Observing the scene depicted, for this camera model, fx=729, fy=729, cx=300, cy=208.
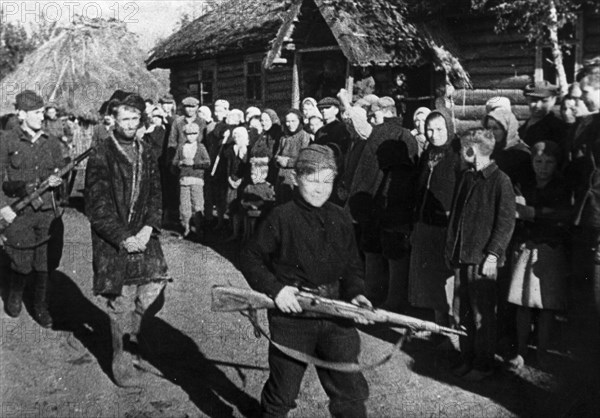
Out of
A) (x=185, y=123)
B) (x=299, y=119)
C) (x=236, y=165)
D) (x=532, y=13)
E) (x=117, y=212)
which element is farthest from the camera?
(x=185, y=123)

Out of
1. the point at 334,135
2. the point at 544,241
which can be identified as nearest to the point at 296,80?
the point at 334,135

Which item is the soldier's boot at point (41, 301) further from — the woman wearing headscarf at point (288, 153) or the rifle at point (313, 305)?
the rifle at point (313, 305)

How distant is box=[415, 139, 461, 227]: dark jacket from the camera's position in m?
5.89

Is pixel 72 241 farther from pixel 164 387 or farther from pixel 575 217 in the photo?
pixel 575 217

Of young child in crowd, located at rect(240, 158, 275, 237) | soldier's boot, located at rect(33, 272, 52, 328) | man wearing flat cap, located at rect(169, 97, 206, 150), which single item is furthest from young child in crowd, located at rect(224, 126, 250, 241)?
soldier's boot, located at rect(33, 272, 52, 328)

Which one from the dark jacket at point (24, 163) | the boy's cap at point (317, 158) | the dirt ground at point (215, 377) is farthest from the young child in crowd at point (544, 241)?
the dark jacket at point (24, 163)

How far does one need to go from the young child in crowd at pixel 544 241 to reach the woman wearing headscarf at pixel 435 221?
0.68 metres

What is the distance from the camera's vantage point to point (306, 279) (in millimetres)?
3727

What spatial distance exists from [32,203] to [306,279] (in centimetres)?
409

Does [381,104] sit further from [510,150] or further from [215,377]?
[215,377]

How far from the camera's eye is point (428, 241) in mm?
5973

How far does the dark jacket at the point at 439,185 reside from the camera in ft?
19.3

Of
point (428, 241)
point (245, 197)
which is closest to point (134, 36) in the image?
point (245, 197)

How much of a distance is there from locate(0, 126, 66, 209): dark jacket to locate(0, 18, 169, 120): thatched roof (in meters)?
20.0
